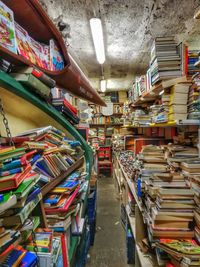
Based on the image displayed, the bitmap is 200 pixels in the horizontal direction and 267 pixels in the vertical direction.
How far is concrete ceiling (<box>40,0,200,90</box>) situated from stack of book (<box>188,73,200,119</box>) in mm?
1076

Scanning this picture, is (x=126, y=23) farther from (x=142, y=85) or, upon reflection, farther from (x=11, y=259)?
(x=11, y=259)

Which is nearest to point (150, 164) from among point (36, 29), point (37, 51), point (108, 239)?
point (37, 51)

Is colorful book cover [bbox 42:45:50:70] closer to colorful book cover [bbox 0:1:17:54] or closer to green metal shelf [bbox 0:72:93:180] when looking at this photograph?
green metal shelf [bbox 0:72:93:180]

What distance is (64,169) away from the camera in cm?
121

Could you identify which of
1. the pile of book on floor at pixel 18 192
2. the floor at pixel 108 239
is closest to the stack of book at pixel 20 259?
the pile of book on floor at pixel 18 192

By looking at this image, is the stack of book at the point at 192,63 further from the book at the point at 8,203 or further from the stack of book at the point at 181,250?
the book at the point at 8,203

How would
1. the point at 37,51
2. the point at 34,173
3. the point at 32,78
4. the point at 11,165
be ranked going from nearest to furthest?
the point at 11,165, the point at 34,173, the point at 32,78, the point at 37,51

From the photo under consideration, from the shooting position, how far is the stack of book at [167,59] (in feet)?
5.85

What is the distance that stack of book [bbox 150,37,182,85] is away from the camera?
1.78 metres

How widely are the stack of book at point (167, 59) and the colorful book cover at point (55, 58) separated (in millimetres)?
916

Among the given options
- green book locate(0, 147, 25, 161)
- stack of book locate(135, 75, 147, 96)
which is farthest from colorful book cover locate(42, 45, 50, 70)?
stack of book locate(135, 75, 147, 96)

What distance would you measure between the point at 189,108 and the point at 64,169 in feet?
3.77

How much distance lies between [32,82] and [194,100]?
1.24 m

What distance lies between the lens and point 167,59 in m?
1.81
